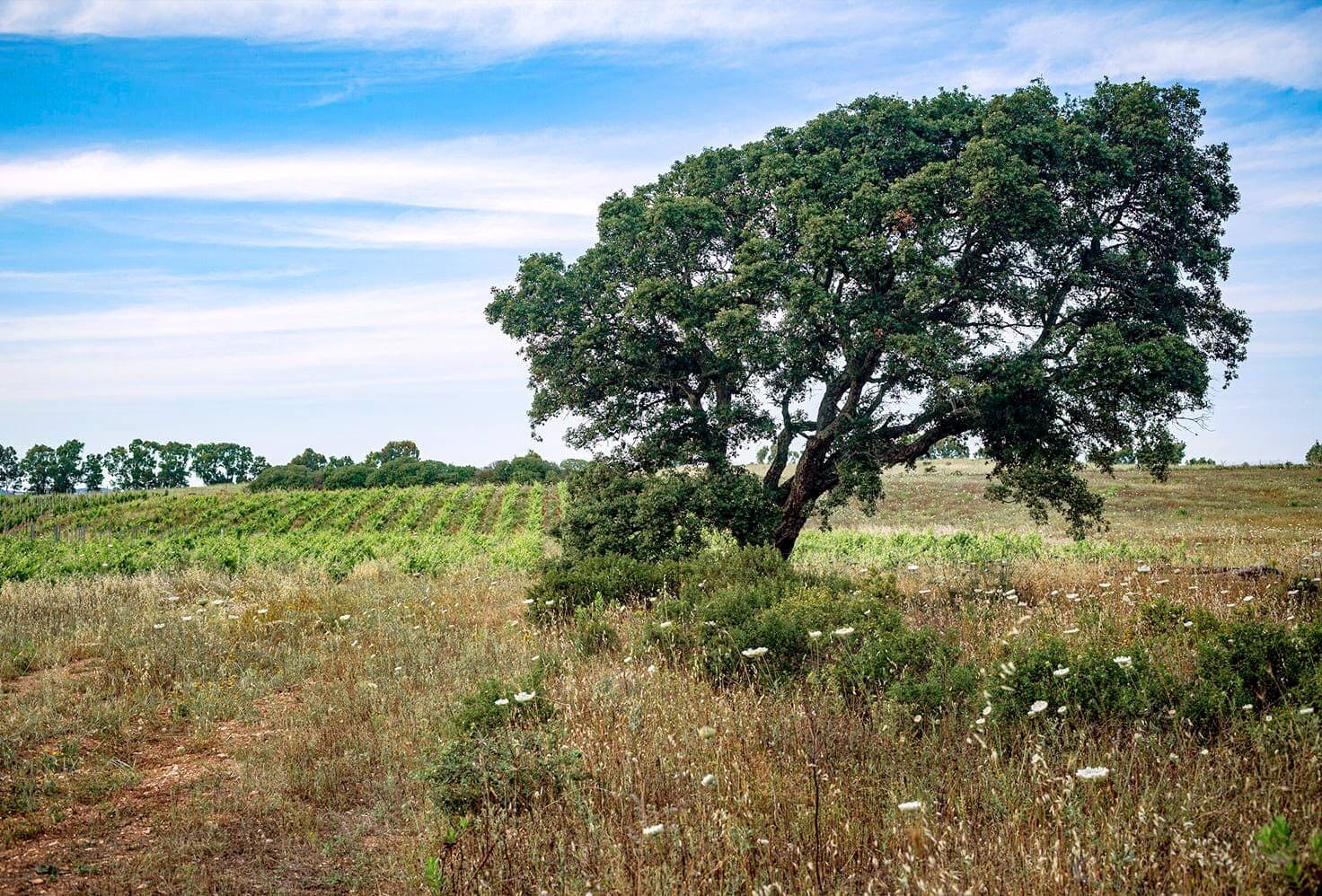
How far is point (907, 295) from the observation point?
16.0 m

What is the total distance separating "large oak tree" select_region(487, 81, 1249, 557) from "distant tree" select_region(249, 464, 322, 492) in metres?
50.3

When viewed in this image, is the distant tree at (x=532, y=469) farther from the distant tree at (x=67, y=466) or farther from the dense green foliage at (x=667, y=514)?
the distant tree at (x=67, y=466)

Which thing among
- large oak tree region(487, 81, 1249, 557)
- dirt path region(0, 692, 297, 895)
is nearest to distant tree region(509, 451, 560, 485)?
large oak tree region(487, 81, 1249, 557)

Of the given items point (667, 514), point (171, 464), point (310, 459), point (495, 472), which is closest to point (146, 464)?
point (171, 464)

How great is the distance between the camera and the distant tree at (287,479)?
2520 inches

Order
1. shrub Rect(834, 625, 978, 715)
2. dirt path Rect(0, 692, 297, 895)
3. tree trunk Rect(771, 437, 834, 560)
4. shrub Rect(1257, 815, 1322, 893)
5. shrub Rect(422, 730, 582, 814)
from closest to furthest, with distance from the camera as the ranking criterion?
shrub Rect(1257, 815, 1322, 893), shrub Rect(422, 730, 582, 814), dirt path Rect(0, 692, 297, 895), shrub Rect(834, 625, 978, 715), tree trunk Rect(771, 437, 834, 560)

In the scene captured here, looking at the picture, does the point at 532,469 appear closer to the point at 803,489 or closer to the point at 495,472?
the point at 495,472

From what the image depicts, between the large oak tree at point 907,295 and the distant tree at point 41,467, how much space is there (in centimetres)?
10321

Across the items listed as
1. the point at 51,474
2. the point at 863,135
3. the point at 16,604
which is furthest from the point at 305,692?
the point at 51,474

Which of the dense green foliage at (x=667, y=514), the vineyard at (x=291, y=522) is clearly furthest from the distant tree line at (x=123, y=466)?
the dense green foliage at (x=667, y=514)

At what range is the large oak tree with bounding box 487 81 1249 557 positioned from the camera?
16281 millimetres

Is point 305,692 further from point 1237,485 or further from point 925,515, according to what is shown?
point 1237,485

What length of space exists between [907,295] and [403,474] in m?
56.8

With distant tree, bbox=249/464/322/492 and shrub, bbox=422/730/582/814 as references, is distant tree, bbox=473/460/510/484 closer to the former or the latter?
distant tree, bbox=249/464/322/492
